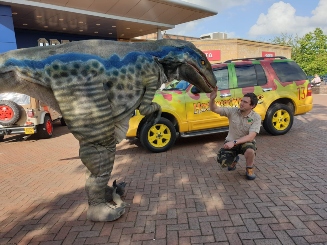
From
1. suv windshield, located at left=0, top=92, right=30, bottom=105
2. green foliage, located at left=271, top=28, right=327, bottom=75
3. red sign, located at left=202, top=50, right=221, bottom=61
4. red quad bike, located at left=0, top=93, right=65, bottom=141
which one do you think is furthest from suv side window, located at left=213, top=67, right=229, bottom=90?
green foliage, located at left=271, top=28, right=327, bottom=75

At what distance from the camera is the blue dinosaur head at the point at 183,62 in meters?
3.06

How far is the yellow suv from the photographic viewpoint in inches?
244

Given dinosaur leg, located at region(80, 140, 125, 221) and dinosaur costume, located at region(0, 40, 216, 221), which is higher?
dinosaur costume, located at region(0, 40, 216, 221)

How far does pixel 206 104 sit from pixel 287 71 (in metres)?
2.46

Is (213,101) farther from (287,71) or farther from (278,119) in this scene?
(287,71)

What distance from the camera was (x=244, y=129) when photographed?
4254 mm

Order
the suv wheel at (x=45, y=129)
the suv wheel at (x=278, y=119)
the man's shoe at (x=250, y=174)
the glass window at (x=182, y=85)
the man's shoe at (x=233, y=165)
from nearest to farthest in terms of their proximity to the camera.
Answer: the man's shoe at (x=250, y=174) → the man's shoe at (x=233, y=165) → the glass window at (x=182, y=85) → the suv wheel at (x=278, y=119) → the suv wheel at (x=45, y=129)

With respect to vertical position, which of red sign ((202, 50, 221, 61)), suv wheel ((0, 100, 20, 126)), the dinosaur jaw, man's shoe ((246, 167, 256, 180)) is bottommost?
man's shoe ((246, 167, 256, 180))

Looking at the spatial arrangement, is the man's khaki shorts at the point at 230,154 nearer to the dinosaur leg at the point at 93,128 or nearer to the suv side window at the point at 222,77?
the dinosaur leg at the point at 93,128

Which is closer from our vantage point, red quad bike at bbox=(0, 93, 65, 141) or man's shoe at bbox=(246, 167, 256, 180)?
man's shoe at bbox=(246, 167, 256, 180)

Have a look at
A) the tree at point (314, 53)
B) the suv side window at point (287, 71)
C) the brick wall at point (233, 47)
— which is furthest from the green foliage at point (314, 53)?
the suv side window at point (287, 71)

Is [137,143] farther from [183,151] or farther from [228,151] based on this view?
[228,151]

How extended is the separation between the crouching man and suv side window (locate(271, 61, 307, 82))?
11.0 ft

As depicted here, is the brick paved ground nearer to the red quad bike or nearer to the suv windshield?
the red quad bike
